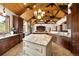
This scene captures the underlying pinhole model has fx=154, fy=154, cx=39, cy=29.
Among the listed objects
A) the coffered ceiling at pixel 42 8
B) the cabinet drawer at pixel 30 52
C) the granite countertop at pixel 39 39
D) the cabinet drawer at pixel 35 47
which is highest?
the coffered ceiling at pixel 42 8

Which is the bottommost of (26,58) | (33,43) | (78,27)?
(26,58)

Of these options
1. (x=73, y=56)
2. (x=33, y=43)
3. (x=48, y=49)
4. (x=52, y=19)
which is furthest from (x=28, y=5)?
(x=73, y=56)

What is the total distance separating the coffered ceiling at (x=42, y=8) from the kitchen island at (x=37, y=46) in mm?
444

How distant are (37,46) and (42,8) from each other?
89cm

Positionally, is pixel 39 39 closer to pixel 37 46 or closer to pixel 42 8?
pixel 37 46

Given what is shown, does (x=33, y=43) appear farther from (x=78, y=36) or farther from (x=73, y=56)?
(x=78, y=36)

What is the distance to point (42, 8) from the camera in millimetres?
3553

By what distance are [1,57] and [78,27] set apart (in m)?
1.94

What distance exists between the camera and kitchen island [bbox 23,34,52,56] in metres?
3.24

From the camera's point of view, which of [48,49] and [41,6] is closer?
[48,49]

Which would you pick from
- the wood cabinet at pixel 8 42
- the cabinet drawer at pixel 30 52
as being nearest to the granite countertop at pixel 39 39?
the cabinet drawer at pixel 30 52

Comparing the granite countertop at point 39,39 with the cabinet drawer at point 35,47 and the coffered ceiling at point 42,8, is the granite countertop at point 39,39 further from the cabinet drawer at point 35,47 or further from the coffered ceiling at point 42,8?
the coffered ceiling at point 42,8

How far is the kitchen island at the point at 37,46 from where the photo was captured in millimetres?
3242

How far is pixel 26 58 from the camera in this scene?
132 inches
